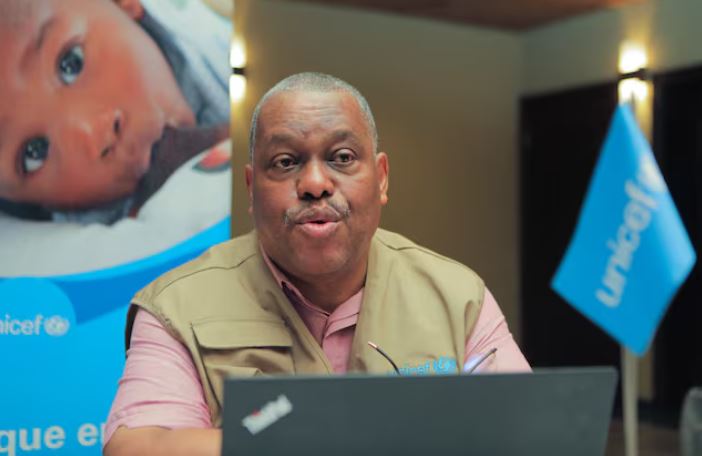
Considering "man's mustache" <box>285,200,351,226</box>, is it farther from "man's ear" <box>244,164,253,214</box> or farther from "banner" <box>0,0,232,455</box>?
"banner" <box>0,0,232,455</box>

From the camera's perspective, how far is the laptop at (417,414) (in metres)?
0.75

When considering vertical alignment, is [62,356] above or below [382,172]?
below

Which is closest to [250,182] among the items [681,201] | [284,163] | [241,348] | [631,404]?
[284,163]

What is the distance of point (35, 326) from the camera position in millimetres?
2320

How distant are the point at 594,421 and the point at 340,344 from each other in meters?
0.56

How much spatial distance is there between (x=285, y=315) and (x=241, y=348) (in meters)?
0.08

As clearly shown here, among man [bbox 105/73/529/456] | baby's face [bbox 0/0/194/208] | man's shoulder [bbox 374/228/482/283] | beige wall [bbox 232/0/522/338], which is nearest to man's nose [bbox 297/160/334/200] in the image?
man [bbox 105/73/529/456]

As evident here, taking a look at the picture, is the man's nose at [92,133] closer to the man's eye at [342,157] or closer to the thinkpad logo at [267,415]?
the man's eye at [342,157]

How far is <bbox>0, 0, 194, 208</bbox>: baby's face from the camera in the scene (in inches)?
91.4

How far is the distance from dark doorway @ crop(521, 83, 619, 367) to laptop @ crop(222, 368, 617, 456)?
6.30 metres

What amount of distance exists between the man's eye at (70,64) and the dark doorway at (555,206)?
5.10 meters

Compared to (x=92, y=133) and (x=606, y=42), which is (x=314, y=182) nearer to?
(x=92, y=133)

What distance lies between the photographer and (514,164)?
7.76 metres

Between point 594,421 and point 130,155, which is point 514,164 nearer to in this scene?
point 130,155
